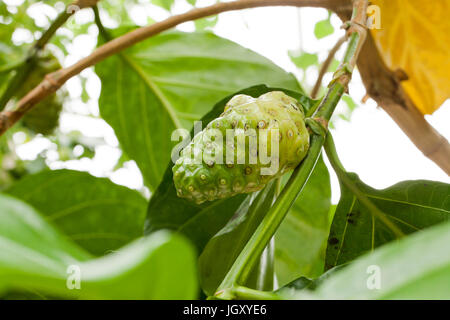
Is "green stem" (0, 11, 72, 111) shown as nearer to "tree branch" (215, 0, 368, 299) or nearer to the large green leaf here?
"tree branch" (215, 0, 368, 299)

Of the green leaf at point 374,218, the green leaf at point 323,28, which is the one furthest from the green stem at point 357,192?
the green leaf at point 323,28

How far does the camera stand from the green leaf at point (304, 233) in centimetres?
66

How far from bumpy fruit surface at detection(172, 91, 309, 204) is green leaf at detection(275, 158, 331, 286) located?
0.24m

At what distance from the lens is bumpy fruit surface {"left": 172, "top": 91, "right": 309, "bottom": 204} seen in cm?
41

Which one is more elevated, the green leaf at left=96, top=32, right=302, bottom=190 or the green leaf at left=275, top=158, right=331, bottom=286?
the green leaf at left=96, top=32, right=302, bottom=190

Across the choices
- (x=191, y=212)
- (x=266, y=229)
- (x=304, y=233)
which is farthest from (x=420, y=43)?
(x=266, y=229)

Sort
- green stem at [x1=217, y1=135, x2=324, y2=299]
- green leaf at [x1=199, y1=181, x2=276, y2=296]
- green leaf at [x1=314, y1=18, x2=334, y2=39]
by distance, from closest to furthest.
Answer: green stem at [x1=217, y1=135, x2=324, y2=299] < green leaf at [x1=199, y1=181, x2=276, y2=296] < green leaf at [x1=314, y1=18, x2=334, y2=39]

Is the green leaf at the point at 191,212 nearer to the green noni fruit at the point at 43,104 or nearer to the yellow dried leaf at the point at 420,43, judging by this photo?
the yellow dried leaf at the point at 420,43

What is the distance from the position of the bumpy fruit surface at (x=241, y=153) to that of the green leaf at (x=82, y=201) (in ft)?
1.12

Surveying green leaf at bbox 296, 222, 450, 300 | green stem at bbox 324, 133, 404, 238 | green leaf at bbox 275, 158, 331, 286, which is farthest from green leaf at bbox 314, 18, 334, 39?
green leaf at bbox 296, 222, 450, 300

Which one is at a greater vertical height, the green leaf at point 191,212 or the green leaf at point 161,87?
the green leaf at point 161,87

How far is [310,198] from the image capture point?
0.67 meters

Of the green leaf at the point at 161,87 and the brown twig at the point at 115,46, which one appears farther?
the green leaf at the point at 161,87
